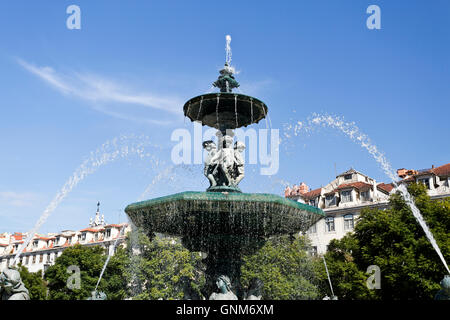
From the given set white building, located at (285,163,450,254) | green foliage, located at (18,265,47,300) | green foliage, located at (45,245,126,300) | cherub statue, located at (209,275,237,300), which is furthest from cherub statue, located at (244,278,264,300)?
green foliage, located at (18,265,47,300)

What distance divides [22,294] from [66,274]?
41726 mm

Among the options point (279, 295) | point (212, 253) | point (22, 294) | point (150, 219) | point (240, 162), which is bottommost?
point (279, 295)

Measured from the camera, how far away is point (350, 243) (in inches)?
1330

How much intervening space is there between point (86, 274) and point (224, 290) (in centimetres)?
4232

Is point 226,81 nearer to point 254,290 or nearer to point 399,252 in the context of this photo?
point 254,290

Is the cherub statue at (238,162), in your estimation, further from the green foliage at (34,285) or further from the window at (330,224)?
the green foliage at (34,285)

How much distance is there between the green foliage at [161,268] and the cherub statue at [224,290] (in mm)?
29756

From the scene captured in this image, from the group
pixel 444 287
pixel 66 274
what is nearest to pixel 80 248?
pixel 66 274

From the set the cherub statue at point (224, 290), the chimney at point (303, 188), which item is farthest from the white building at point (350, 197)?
the cherub statue at point (224, 290)

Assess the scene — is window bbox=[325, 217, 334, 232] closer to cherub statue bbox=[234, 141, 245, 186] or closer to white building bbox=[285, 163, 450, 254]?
white building bbox=[285, 163, 450, 254]

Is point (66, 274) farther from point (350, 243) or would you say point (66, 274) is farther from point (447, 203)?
point (447, 203)

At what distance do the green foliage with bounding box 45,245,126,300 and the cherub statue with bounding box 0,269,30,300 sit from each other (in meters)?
37.6

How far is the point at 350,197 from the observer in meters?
53.7

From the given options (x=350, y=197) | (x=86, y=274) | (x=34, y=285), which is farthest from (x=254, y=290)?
(x=34, y=285)
